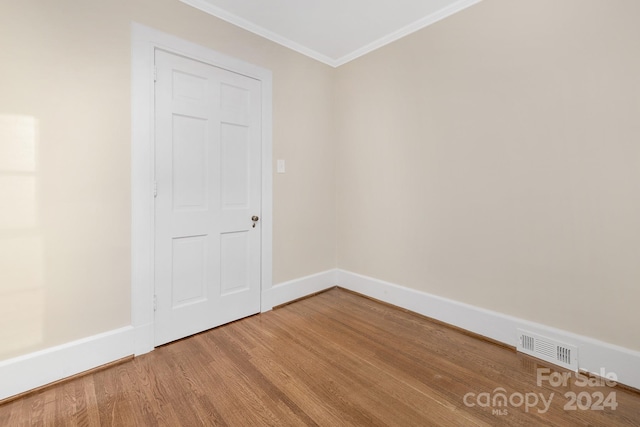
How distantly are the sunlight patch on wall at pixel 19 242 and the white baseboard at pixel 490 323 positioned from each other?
2.66 m

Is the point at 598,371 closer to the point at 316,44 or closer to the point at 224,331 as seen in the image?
the point at 224,331

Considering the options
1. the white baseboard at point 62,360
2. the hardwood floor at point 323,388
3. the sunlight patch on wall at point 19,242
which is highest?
the sunlight patch on wall at point 19,242

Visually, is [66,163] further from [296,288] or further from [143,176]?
[296,288]

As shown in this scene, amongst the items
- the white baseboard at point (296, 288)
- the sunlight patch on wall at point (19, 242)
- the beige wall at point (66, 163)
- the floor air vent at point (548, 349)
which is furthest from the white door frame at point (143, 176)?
the floor air vent at point (548, 349)

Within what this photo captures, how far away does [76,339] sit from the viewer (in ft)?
6.01

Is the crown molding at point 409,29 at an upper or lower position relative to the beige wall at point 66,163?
upper

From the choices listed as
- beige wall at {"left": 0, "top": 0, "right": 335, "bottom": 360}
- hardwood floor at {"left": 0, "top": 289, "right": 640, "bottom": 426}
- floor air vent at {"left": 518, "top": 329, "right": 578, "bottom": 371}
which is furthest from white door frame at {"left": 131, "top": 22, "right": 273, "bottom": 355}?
floor air vent at {"left": 518, "top": 329, "right": 578, "bottom": 371}

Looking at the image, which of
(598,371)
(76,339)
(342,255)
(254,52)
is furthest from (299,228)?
(598,371)

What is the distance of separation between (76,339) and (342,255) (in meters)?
2.48

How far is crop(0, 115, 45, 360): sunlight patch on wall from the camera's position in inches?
63.4

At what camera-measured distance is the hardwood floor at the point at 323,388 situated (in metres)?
1.49

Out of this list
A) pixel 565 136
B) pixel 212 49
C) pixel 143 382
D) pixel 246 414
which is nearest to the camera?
pixel 246 414

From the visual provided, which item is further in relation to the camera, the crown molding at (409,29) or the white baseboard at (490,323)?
the crown molding at (409,29)

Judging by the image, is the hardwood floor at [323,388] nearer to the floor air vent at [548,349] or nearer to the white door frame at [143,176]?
the floor air vent at [548,349]
